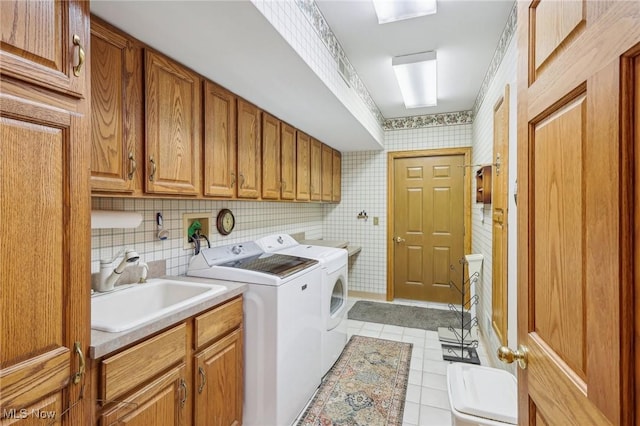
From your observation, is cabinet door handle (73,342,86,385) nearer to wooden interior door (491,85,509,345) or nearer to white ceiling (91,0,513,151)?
white ceiling (91,0,513,151)

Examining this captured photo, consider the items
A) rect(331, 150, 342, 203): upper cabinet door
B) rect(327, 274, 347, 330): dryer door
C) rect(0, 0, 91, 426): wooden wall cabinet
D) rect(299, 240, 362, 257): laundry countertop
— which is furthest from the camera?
rect(331, 150, 342, 203): upper cabinet door

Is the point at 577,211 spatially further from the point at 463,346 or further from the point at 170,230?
the point at 463,346

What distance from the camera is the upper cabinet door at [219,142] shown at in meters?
1.79

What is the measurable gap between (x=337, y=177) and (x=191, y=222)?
2.41 meters

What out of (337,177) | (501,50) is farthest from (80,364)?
(337,177)

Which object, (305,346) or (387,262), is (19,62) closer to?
(305,346)

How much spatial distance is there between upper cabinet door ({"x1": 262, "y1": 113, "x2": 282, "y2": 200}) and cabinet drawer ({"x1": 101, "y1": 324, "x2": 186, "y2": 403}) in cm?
130

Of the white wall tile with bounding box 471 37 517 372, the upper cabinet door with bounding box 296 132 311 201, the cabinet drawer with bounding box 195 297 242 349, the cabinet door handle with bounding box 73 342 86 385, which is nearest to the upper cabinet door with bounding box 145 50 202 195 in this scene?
the cabinet drawer with bounding box 195 297 242 349

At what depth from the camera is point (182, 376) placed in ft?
4.36

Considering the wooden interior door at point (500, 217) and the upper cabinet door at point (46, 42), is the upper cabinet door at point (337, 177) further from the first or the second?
the upper cabinet door at point (46, 42)

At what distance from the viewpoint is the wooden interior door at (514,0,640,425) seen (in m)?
0.50

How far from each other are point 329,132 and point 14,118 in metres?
2.64

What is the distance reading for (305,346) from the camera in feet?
6.57

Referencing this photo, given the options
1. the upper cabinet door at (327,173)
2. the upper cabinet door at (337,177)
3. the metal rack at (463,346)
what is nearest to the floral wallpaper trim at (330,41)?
the upper cabinet door at (327,173)
